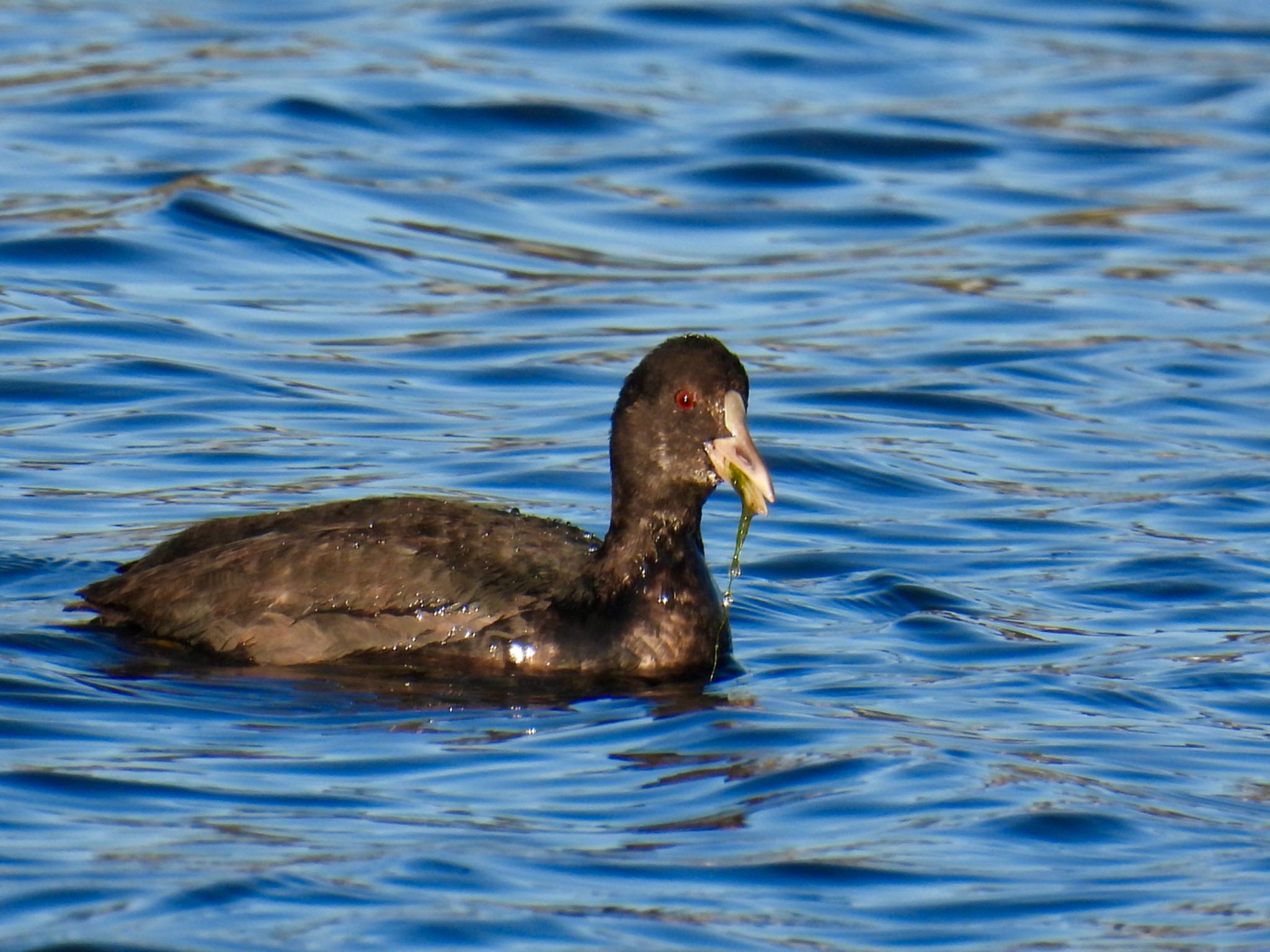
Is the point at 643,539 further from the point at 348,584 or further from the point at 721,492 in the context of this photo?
the point at 721,492

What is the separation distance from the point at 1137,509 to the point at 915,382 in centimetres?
272

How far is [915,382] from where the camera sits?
14039mm

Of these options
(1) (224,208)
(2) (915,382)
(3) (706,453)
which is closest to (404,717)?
(3) (706,453)

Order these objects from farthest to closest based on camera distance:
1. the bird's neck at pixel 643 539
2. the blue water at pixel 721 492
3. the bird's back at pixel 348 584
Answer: the bird's neck at pixel 643 539
the bird's back at pixel 348 584
the blue water at pixel 721 492

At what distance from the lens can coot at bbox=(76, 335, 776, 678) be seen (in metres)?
8.48

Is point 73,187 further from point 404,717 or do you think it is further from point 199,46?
point 404,717

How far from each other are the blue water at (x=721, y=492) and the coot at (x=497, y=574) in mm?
186

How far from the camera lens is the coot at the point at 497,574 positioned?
334 inches

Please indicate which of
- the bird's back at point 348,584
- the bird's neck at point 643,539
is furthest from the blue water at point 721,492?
the bird's neck at point 643,539

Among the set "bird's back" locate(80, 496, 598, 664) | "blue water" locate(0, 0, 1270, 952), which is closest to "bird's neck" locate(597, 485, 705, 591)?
→ "bird's back" locate(80, 496, 598, 664)

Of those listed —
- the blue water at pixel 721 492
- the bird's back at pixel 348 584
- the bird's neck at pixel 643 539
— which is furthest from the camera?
the bird's neck at pixel 643 539

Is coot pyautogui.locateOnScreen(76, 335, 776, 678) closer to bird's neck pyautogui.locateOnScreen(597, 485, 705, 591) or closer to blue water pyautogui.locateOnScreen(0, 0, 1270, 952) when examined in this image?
bird's neck pyautogui.locateOnScreen(597, 485, 705, 591)

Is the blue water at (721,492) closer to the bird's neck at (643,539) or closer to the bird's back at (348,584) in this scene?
the bird's back at (348,584)

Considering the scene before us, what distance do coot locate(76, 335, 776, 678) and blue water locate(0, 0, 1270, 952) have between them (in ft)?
0.61
